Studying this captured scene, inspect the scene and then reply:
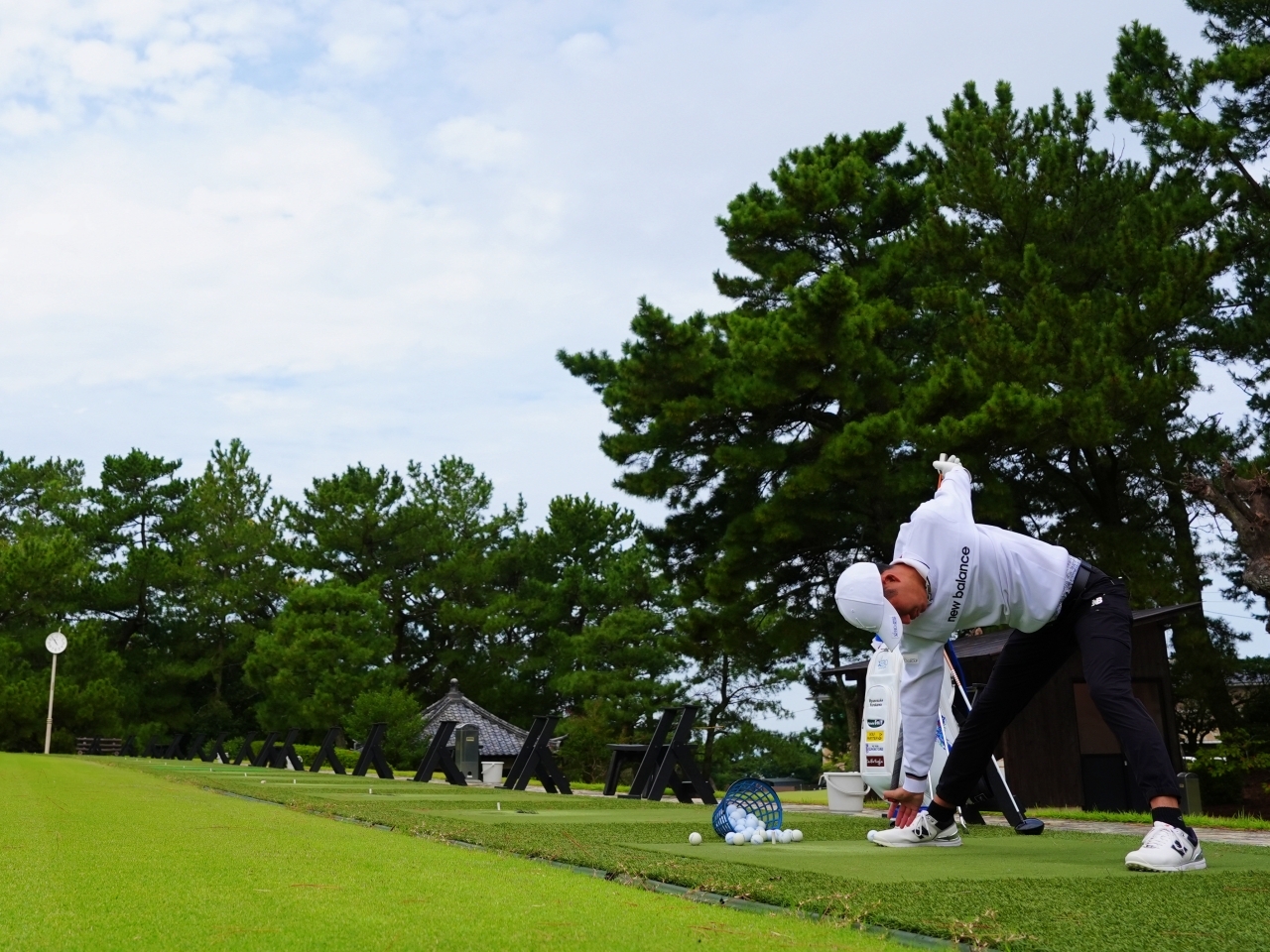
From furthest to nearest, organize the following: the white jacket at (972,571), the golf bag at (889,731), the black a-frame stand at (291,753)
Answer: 1. the black a-frame stand at (291,753)
2. the golf bag at (889,731)
3. the white jacket at (972,571)

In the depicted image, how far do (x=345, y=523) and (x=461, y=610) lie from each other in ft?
19.8

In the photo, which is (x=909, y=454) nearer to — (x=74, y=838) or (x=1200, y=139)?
(x=1200, y=139)

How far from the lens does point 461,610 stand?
4684 centimetres

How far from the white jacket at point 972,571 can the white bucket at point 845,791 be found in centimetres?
816

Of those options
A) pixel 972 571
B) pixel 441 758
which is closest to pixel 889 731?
pixel 972 571

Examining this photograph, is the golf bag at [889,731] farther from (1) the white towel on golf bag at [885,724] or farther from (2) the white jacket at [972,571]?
(2) the white jacket at [972,571]

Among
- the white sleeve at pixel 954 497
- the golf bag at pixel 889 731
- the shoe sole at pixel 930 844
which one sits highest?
the white sleeve at pixel 954 497

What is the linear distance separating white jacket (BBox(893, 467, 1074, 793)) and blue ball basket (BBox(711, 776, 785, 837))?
196cm

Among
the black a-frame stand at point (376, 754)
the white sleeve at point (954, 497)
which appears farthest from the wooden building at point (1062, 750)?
the black a-frame stand at point (376, 754)

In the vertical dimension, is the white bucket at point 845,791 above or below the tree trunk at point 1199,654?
below

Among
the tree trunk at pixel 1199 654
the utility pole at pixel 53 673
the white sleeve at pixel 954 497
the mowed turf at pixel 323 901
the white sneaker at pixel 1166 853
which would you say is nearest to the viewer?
the mowed turf at pixel 323 901

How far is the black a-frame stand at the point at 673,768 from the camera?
12828 millimetres

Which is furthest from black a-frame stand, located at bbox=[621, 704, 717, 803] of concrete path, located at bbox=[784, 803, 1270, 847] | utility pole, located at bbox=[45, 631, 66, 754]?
utility pole, located at bbox=[45, 631, 66, 754]

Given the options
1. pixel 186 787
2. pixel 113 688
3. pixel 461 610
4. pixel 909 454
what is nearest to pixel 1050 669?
pixel 186 787
